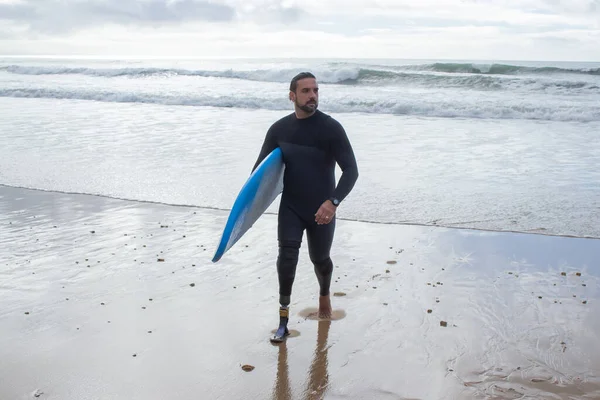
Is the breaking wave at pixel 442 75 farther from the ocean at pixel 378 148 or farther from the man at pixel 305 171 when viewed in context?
the man at pixel 305 171

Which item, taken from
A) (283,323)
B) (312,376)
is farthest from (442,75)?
(312,376)

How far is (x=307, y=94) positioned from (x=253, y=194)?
785 mm

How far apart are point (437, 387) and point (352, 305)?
138 cm

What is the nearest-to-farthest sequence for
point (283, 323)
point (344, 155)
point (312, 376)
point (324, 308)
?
point (312, 376), point (344, 155), point (283, 323), point (324, 308)

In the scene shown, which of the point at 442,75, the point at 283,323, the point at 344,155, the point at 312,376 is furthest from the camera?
the point at 442,75

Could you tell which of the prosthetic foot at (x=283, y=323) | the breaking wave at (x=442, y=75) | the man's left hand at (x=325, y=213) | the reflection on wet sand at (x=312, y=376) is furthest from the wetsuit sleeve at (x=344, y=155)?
the breaking wave at (x=442, y=75)

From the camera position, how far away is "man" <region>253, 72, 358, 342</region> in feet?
13.9

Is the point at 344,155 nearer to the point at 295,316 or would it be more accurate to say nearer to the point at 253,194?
the point at 253,194

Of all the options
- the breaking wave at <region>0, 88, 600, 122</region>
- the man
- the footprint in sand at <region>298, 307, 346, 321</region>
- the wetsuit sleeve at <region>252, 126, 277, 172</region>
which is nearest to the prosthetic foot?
the man

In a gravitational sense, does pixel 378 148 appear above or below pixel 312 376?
above

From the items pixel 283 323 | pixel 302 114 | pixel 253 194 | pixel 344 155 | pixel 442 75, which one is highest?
pixel 442 75

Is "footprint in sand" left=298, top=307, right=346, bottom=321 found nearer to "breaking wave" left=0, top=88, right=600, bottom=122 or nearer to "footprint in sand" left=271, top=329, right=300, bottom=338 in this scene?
"footprint in sand" left=271, top=329, right=300, bottom=338

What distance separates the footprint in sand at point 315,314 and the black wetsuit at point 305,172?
1.35 ft

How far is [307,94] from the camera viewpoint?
418 centimetres
